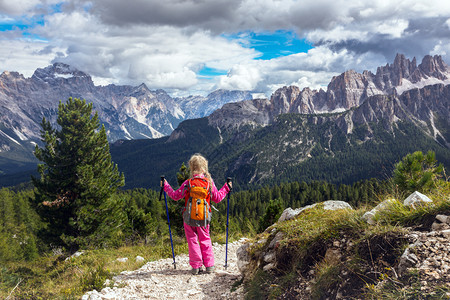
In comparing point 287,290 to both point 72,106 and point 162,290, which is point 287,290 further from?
point 72,106

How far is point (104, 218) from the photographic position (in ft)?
67.8

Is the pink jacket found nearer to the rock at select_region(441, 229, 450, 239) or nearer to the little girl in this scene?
the little girl

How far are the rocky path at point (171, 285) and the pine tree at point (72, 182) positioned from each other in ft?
40.9

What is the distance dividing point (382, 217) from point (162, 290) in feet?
18.9

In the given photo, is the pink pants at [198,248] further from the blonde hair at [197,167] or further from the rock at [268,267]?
the rock at [268,267]

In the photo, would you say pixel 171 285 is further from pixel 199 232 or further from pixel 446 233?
pixel 446 233

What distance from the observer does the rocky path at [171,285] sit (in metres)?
6.69

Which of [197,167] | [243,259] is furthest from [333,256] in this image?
[197,167]

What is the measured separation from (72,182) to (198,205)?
52.1ft

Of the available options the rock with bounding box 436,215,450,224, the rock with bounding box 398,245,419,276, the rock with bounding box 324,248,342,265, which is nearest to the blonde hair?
the rock with bounding box 324,248,342,265

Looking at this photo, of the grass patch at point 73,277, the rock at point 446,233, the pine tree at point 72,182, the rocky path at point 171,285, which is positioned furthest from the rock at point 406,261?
the pine tree at point 72,182

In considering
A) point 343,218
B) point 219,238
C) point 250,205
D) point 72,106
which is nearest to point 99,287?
point 343,218

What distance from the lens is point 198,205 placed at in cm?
812

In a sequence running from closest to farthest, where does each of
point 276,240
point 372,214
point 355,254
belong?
point 355,254, point 372,214, point 276,240
